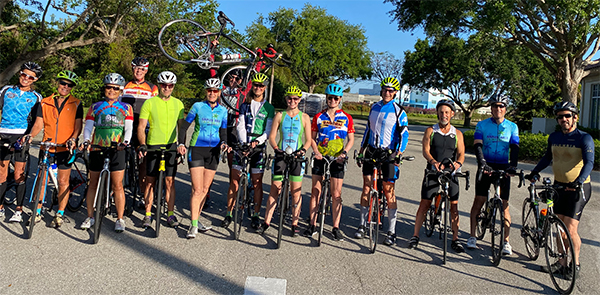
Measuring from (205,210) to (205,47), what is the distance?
4764 millimetres

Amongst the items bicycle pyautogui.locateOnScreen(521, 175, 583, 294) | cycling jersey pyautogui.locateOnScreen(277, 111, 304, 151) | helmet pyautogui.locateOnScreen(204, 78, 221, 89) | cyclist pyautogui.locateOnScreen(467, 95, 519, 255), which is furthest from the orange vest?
bicycle pyautogui.locateOnScreen(521, 175, 583, 294)

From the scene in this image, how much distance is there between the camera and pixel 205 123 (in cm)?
570

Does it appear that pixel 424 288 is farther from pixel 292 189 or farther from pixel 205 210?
pixel 205 210

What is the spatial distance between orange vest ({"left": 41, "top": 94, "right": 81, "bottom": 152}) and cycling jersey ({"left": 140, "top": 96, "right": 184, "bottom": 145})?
1.05m

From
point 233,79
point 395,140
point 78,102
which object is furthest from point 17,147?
point 395,140

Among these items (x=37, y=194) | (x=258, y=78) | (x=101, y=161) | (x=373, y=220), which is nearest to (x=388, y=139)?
(x=373, y=220)

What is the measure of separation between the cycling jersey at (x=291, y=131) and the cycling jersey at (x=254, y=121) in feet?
1.08

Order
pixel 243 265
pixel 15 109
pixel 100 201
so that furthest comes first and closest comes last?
pixel 15 109 → pixel 100 201 → pixel 243 265

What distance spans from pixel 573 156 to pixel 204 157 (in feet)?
14.7

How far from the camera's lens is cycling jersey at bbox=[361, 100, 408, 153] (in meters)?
5.77

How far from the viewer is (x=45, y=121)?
5.67 meters

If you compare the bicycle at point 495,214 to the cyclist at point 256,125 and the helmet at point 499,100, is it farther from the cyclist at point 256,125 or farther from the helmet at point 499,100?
the cyclist at point 256,125

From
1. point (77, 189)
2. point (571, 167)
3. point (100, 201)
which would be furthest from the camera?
point (77, 189)

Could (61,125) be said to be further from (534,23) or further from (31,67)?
(534,23)
